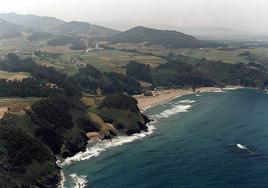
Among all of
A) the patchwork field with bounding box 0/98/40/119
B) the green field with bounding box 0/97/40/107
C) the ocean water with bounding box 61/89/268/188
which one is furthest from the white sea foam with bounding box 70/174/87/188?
the green field with bounding box 0/97/40/107

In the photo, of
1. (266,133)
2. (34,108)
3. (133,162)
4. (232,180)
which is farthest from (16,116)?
(266,133)

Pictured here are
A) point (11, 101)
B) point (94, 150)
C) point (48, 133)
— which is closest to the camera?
point (48, 133)

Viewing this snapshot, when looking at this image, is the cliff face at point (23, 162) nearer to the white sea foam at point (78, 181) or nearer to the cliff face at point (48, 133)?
the cliff face at point (48, 133)

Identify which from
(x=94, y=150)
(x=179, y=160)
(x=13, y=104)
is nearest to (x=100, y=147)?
(x=94, y=150)

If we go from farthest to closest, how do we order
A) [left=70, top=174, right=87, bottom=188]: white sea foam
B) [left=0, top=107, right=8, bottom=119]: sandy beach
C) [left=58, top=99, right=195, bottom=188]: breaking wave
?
[left=0, top=107, right=8, bottom=119]: sandy beach < [left=58, top=99, right=195, bottom=188]: breaking wave < [left=70, top=174, right=87, bottom=188]: white sea foam

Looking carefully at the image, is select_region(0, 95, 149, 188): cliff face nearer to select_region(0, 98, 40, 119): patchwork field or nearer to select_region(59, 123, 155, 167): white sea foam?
select_region(59, 123, 155, 167): white sea foam

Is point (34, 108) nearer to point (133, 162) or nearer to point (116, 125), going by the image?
point (116, 125)

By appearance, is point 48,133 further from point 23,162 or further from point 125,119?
point 125,119
